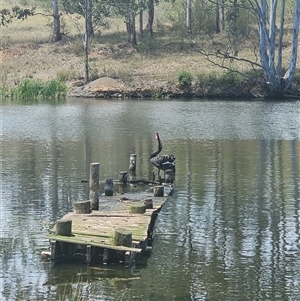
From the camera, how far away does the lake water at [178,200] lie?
1584cm

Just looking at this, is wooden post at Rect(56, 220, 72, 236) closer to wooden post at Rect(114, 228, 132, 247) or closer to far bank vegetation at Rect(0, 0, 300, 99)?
wooden post at Rect(114, 228, 132, 247)

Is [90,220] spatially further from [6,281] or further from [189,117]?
[189,117]

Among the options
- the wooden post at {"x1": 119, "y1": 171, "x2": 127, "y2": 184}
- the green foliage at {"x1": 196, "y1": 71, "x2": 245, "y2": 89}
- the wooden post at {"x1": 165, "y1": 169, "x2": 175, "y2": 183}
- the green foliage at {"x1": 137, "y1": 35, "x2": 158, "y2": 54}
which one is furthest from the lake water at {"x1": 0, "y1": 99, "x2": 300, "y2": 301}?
the green foliage at {"x1": 137, "y1": 35, "x2": 158, "y2": 54}

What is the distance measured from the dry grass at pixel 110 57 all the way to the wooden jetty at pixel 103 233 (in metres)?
38.0

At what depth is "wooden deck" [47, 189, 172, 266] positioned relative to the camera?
16.6 meters

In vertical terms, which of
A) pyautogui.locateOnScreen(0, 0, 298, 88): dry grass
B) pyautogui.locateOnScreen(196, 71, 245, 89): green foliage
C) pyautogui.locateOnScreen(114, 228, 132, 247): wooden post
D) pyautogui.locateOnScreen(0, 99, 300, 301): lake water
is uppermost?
pyautogui.locateOnScreen(0, 0, 298, 88): dry grass

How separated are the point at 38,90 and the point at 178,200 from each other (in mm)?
35077

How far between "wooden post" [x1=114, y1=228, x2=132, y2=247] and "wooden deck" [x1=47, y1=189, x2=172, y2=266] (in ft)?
0.27

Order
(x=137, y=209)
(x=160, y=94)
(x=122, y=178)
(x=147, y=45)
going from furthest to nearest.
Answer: (x=147, y=45), (x=160, y=94), (x=122, y=178), (x=137, y=209)

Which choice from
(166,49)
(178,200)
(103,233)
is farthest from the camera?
(166,49)

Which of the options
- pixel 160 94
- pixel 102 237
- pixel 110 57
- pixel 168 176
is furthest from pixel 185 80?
pixel 102 237

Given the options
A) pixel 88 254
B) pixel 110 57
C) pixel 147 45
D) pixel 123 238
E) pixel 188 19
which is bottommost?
pixel 88 254

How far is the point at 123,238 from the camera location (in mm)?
16422

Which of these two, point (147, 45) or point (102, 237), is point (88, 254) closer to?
point (102, 237)
